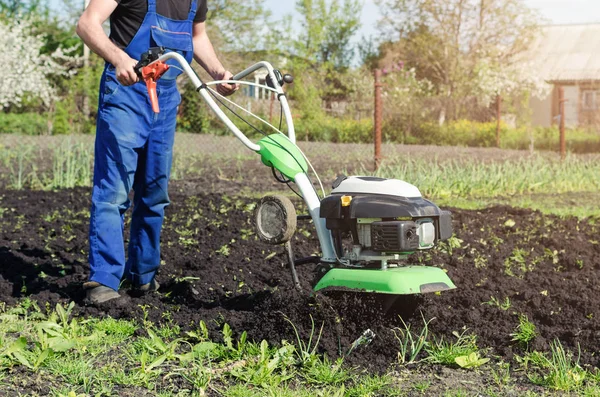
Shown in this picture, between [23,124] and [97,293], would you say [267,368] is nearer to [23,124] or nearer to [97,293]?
[97,293]

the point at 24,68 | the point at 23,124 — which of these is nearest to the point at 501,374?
the point at 23,124

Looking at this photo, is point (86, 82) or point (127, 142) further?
point (86, 82)

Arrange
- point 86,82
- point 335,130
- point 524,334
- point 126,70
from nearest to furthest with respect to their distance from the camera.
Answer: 1. point 524,334
2. point 126,70
3. point 335,130
4. point 86,82

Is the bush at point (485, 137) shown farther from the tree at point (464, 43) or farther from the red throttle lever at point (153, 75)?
the red throttle lever at point (153, 75)

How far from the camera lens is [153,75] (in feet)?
12.1

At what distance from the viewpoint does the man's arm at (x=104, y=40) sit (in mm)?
3660

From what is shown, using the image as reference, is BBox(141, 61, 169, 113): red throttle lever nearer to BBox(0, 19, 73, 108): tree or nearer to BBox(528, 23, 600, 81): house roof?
BBox(0, 19, 73, 108): tree

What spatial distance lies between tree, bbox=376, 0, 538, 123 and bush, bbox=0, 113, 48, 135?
35.7 feet

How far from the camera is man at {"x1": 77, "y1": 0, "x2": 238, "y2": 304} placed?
3.89 metres

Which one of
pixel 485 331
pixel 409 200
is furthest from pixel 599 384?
pixel 409 200

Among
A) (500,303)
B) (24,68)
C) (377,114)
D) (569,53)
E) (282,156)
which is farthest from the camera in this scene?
(569,53)

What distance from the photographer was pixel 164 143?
415 centimetres

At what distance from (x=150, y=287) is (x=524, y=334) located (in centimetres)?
197

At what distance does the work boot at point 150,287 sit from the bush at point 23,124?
17262 mm
